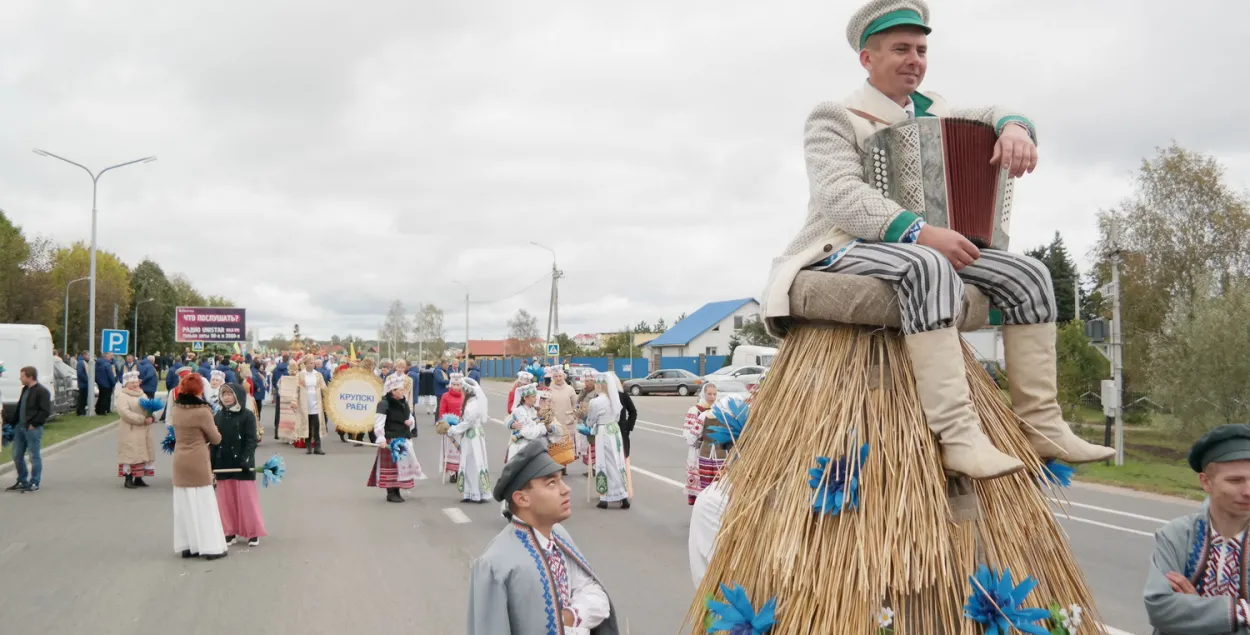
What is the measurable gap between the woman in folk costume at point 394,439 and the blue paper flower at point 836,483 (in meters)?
10.6

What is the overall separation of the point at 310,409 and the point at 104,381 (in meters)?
12.7

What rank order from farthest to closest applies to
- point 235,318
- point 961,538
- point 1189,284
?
point 235,318 < point 1189,284 < point 961,538

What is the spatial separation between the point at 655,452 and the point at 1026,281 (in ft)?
52.4

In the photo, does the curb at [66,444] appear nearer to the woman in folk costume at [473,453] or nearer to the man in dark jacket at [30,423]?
the man in dark jacket at [30,423]

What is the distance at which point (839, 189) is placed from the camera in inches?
86.4

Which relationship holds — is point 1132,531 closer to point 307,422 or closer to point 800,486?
point 800,486

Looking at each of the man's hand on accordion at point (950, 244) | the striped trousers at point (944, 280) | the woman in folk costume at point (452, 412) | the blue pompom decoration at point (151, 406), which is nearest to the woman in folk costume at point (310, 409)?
the woman in folk costume at point (452, 412)

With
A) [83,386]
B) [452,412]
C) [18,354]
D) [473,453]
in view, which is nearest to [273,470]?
[473,453]

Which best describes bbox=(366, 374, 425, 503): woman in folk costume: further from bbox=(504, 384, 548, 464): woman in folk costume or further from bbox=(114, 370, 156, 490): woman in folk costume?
bbox=(114, 370, 156, 490): woman in folk costume

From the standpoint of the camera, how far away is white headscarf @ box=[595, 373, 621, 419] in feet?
39.8

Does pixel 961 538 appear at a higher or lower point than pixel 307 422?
higher

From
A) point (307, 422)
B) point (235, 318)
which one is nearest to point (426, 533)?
point (307, 422)

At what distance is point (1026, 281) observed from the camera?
7.15 ft

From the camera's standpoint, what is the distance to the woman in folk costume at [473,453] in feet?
39.5
